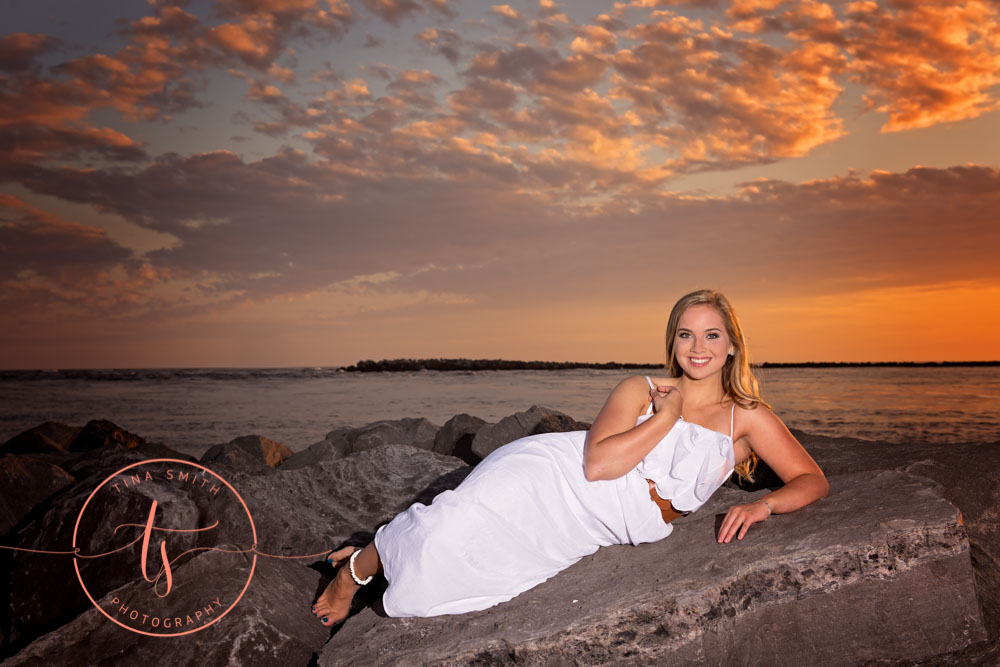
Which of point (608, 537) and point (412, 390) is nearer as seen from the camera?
point (608, 537)

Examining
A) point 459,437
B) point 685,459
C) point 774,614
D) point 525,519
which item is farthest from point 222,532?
point 459,437

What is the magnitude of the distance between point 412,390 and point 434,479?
19.2 meters

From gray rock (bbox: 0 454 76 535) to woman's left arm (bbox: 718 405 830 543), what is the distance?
5.45 meters

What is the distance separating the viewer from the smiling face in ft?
11.9

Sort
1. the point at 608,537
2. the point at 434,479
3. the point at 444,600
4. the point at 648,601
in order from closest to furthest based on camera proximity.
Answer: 1. the point at 648,601
2. the point at 444,600
3. the point at 608,537
4. the point at 434,479

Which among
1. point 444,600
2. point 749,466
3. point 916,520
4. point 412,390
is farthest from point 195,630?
point 412,390

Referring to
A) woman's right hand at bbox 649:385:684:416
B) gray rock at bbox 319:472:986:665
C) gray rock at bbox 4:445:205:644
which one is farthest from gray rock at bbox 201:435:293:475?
woman's right hand at bbox 649:385:684:416

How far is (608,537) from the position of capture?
371cm

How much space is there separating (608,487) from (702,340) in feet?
3.00

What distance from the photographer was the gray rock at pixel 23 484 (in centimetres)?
557

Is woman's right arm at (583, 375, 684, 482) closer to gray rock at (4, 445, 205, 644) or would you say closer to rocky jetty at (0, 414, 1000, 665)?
rocky jetty at (0, 414, 1000, 665)

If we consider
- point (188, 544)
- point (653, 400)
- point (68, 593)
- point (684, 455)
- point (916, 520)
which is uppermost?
point (653, 400)

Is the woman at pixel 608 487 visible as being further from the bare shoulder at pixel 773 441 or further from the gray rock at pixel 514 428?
the gray rock at pixel 514 428

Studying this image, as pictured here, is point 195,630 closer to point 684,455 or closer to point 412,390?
point 684,455
